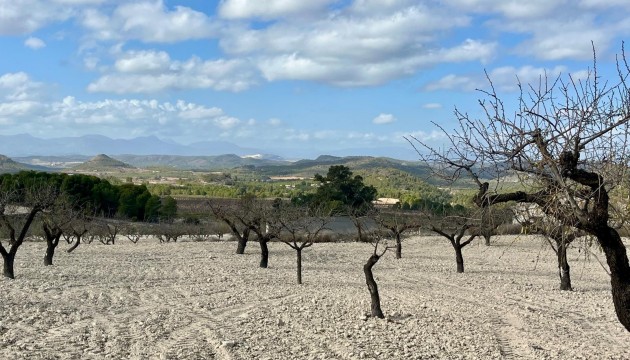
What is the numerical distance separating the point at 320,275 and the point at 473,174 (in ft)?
48.9

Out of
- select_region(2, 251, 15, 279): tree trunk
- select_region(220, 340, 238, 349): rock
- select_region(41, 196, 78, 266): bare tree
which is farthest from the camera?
select_region(41, 196, 78, 266): bare tree

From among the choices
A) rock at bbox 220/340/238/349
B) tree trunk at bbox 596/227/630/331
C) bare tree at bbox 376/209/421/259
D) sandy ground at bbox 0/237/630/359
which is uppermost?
tree trunk at bbox 596/227/630/331

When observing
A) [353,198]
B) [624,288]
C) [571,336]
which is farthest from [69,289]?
[353,198]

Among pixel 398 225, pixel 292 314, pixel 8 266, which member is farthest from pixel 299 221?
pixel 292 314

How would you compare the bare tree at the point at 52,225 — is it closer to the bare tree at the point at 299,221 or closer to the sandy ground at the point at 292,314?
the sandy ground at the point at 292,314

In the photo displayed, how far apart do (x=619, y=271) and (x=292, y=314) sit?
282 inches

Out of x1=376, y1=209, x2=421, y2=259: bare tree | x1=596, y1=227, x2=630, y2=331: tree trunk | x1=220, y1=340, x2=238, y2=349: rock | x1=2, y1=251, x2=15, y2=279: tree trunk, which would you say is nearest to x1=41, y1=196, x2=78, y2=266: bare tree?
x1=2, y1=251, x2=15, y2=279: tree trunk

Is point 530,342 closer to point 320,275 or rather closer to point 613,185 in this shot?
point 613,185

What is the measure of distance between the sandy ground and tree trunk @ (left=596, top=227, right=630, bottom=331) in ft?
3.16

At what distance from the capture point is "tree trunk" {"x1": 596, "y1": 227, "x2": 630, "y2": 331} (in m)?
8.13

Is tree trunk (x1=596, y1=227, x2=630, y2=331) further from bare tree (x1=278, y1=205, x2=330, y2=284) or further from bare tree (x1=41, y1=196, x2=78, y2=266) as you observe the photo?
bare tree (x1=41, y1=196, x2=78, y2=266)

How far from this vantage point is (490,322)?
13.5 meters

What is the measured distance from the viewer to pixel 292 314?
13.5 meters

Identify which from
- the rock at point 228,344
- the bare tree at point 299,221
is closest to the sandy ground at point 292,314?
the rock at point 228,344
